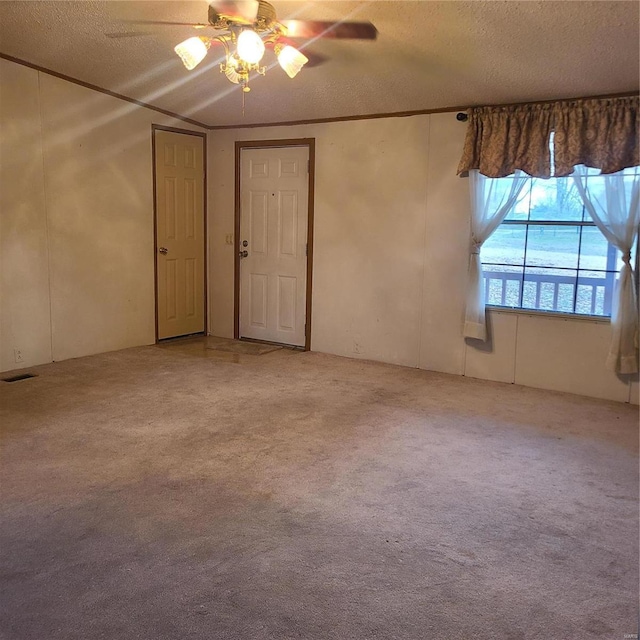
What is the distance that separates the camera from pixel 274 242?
238 inches

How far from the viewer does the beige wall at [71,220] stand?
460 cm

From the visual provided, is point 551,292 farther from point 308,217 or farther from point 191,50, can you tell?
point 191,50

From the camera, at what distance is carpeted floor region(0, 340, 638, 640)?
194 centimetres

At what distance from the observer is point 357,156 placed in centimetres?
542

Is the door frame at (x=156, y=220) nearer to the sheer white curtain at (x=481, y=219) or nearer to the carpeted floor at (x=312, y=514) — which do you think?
the carpeted floor at (x=312, y=514)

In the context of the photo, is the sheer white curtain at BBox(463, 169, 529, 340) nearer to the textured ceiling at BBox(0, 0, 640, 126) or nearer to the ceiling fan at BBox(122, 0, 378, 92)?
the textured ceiling at BBox(0, 0, 640, 126)

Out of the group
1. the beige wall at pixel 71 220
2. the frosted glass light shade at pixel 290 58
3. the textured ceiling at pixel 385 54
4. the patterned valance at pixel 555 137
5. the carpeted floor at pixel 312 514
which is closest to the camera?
the carpeted floor at pixel 312 514

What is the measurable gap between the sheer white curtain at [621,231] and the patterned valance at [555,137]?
0.13 m

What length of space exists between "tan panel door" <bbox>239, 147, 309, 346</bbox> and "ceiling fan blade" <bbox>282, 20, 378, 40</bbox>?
208cm

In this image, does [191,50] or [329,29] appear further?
[329,29]

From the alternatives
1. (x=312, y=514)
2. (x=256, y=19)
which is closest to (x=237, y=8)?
(x=256, y=19)

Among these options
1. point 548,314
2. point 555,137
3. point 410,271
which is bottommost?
point 548,314

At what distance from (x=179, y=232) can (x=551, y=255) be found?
363 centimetres

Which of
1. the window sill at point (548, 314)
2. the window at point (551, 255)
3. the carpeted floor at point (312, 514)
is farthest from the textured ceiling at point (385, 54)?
the carpeted floor at point (312, 514)
